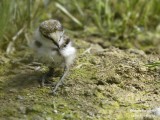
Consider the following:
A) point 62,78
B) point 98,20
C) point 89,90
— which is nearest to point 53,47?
point 62,78

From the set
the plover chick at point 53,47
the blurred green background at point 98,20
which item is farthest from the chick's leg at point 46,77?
the blurred green background at point 98,20

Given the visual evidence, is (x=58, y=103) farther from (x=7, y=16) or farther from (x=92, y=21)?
(x=92, y=21)

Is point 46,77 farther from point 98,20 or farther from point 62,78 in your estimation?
point 98,20

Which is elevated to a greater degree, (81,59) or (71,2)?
(71,2)

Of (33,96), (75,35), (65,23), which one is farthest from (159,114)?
(65,23)

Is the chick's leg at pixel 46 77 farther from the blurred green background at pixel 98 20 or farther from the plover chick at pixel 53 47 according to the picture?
the blurred green background at pixel 98 20

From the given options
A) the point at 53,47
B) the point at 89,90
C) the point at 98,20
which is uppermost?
the point at 98,20

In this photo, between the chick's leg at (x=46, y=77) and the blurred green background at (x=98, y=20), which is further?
the blurred green background at (x=98, y=20)
